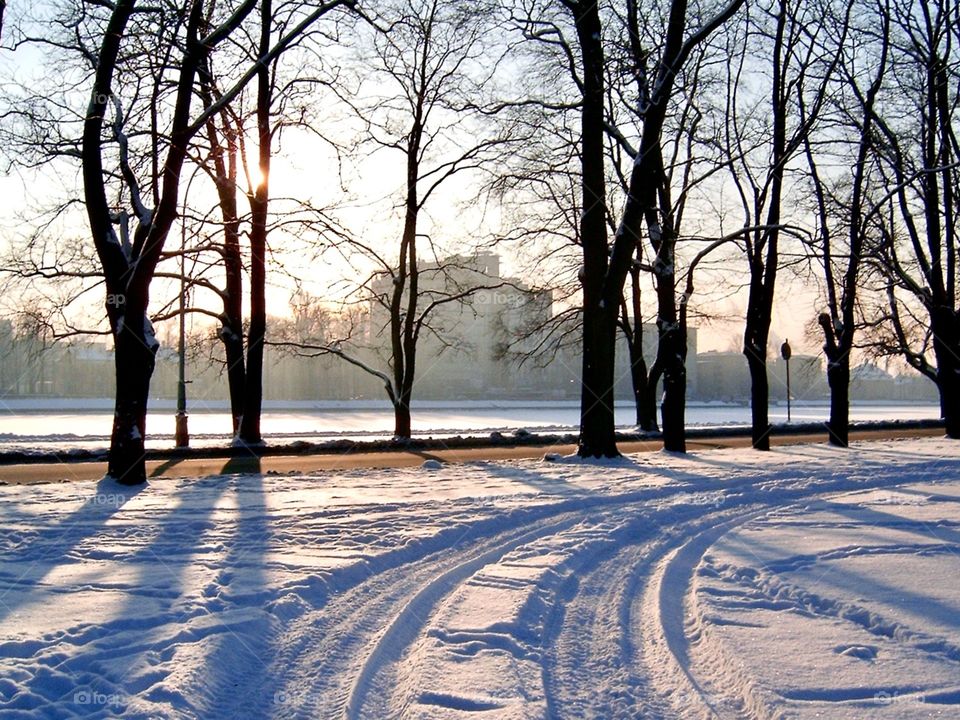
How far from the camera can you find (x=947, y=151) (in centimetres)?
2356

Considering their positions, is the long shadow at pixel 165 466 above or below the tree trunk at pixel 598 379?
below

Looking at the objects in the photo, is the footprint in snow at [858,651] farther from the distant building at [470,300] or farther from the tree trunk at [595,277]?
the distant building at [470,300]

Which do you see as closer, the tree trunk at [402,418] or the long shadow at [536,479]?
the long shadow at [536,479]

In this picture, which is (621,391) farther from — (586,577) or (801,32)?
(586,577)

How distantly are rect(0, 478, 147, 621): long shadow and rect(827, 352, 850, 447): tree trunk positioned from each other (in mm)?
17386

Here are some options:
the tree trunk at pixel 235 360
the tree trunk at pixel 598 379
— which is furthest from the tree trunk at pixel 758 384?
the tree trunk at pixel 235 360

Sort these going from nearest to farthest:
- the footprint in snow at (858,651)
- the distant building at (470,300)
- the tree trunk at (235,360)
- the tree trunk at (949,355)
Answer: the footprint in snow at (858,651)
the tree trunk at (235,360)
the tree trunk at (949,355)
the distant building at (470,300)

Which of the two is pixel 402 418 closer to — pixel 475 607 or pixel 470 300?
pixel 470 300

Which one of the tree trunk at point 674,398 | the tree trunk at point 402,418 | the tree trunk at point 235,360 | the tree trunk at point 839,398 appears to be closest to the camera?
the tree trunk at point 674,398

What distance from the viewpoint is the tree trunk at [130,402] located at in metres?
11.8

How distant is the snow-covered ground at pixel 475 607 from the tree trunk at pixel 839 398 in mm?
11395

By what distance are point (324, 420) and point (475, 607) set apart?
131 ft

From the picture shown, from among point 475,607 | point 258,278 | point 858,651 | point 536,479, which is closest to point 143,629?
point 475,607

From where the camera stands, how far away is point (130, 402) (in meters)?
11.9
